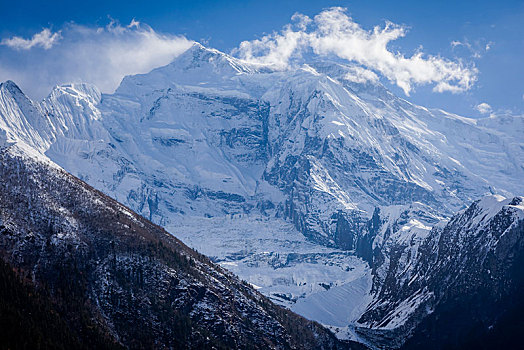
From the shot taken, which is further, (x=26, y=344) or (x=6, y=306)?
(x=6, y=306)

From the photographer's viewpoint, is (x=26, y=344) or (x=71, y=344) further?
(x=71, y=344)

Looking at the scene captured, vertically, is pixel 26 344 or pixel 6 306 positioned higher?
pixel 6 306
